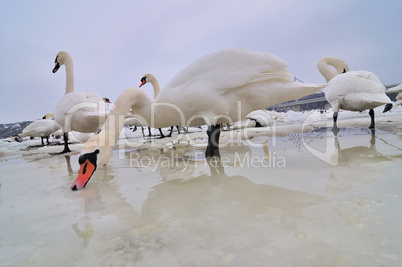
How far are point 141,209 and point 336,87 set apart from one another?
5.00 metres

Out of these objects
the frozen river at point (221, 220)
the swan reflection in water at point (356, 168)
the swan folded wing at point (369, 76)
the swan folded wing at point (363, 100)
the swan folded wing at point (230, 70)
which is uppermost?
the swan folded wing at point (369, 76)

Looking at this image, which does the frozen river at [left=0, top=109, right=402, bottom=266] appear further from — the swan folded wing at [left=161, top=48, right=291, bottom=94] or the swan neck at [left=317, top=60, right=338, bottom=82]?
the swan neck at [left=317, top=60, right=338, bottom=82]

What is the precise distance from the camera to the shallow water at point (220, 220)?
86 centimetres

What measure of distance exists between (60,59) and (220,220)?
8764mm

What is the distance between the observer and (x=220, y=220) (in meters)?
1.15

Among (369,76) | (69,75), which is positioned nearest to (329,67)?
(369,76)

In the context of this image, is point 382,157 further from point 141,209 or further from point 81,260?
point 81,260

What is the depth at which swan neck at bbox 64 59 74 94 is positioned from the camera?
7.34 meters

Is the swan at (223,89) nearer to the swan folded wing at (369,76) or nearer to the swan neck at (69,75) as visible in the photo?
the swan folded wing at (369,76)

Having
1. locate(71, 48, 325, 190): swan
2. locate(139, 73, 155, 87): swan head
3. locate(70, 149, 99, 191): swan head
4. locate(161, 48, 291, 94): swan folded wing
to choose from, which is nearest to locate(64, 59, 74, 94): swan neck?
locate(139, 73, 155, 87): swan head

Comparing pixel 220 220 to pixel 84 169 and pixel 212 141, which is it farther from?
pixel 212 141

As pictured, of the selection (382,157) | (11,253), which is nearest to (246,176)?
(382,157)

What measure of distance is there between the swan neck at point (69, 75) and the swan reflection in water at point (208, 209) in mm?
6624

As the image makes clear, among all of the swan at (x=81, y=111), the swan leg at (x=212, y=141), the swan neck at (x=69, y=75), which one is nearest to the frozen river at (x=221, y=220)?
the swan leg at (x=212, y=141)
